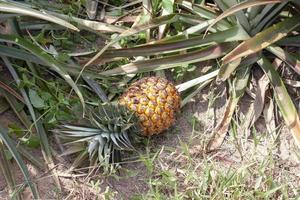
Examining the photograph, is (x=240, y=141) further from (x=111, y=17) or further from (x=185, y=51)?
(x=111, y=17)

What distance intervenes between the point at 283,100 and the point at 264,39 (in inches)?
11.4

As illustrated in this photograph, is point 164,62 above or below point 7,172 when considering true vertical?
above

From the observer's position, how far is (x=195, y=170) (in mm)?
2705

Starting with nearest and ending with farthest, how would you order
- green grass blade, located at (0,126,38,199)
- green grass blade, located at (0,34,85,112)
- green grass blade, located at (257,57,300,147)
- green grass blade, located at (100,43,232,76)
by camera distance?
green grass blade, located at (0,126,38,199), green grass blade, located at (0,34,85,112), green grass blade, located at (257,57,300,147), green grass blade, located at (100,43,232,76)

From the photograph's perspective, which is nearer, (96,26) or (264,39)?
(264,39)

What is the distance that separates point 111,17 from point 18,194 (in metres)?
1.04

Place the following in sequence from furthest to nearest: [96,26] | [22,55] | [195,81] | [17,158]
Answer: [96,26]
[195,81]
[22,55]
[17,158]

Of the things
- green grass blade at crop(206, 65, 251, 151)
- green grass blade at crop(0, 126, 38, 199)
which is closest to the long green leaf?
green grass blade at crop(0, 126, 38, 199)

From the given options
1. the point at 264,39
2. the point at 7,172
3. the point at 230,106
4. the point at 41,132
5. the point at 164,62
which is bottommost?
the point at 7,172

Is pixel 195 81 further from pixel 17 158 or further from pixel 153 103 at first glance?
pixel 17 158

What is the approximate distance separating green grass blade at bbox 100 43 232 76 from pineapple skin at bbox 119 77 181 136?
0.13 meters

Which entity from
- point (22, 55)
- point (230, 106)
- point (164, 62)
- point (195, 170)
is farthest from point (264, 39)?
point (22, 55)

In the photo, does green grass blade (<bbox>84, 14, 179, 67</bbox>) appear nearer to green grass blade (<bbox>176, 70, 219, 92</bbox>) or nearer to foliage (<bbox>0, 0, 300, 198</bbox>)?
foliage (<bbox>0, 0, 300, 198</bbox>)

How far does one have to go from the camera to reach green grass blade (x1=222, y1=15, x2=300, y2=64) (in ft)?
8.78
